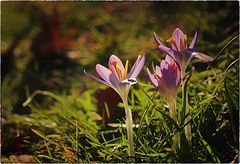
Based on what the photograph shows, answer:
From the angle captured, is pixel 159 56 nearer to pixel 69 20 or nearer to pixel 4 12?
pixel 69 20

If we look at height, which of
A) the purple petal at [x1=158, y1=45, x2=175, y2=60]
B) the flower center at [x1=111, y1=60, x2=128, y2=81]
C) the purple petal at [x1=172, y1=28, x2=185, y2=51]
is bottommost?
the flower center at [x1=111, y1=60, x2=128, y2=81]

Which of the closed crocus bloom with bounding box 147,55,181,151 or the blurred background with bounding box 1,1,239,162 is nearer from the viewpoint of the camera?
the closed crocus bloom with bounding box 147,55,181,151

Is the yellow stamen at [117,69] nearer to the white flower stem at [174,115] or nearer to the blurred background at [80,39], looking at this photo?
the white flower stem at [174,115]

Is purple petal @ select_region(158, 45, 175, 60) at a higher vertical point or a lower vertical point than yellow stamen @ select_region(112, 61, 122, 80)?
higher

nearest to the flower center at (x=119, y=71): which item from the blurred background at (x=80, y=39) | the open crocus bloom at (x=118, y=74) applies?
the open crocus bloom at (x=118, y=74)

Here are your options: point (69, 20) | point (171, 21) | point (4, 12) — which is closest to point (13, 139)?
point (171, 21)

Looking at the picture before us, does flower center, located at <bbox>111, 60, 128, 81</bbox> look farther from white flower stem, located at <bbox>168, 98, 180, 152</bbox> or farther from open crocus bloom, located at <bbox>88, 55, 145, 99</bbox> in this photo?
white flower stem, located at <bbox>168, 98, 180, 152</bbox>

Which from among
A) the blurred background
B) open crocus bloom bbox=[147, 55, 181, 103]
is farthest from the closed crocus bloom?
the blurred background
